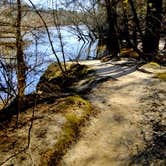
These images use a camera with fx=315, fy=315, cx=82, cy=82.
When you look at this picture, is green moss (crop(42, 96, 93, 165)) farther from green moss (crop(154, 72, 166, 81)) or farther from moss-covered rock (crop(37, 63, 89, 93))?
green moss (crop(154, 72, 166, 81))

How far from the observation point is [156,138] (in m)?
4.98

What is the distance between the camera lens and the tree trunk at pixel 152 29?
12.1m

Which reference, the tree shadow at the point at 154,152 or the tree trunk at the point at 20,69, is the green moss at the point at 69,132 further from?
the tree shadow at the point at 154,152

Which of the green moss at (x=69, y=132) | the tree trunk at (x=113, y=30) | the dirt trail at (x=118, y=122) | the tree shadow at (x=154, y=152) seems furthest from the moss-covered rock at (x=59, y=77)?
the tree shadow at (x=154, y=152)

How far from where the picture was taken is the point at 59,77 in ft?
36.7

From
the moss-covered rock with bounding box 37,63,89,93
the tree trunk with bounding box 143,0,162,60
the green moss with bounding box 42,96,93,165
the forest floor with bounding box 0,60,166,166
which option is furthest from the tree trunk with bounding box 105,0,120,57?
the green moss with bounding box 42,96,93,165

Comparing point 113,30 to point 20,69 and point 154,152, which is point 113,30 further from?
point 154,152

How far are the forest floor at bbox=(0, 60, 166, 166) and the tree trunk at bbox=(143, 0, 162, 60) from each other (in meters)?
5.37

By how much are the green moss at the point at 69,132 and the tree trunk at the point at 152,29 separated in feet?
22.2

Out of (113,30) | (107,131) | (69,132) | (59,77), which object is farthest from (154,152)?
(113,30)

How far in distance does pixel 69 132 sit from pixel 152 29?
833 cm

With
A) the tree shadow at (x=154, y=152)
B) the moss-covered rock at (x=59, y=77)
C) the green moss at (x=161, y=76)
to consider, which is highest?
the green moss at (x=161, y=76)

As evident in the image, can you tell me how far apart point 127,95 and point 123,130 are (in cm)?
171

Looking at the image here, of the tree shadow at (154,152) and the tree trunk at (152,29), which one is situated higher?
the tree trunk at (152,29)
